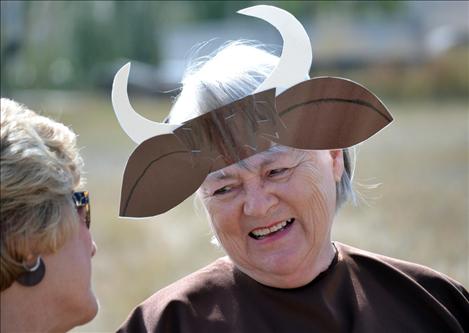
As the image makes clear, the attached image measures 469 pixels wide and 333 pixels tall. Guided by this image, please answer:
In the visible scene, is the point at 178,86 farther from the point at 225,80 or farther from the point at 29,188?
the point at 29,188

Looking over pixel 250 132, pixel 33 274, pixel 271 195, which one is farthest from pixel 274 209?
pixel 33 274

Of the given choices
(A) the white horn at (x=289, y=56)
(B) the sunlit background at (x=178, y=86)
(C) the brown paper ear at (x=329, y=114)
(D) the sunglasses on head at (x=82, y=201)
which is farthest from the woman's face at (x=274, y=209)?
(D) the sunglasses on head at (x=82, y=201)

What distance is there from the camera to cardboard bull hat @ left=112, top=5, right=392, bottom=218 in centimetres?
261

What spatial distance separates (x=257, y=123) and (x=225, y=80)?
0.19 metres

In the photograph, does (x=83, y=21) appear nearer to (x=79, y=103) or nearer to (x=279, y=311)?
(x=79, y=103)

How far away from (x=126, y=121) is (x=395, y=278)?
1040 millimetres

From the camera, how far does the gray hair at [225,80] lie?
2701 mm

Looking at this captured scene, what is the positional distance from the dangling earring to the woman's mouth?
0.87 m

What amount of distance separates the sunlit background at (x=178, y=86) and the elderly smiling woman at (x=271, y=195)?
1.07ft

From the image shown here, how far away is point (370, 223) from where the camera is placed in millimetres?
8406

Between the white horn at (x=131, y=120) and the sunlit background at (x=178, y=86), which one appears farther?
the sunlit background at (x=178, y=86)

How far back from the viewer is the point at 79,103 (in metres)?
28.2

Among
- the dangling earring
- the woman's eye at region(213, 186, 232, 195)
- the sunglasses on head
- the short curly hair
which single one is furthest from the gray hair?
the dangling earring

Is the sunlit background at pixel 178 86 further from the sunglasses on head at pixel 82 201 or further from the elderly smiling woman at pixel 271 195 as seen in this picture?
the sunglasses on head at pixel 82 201
